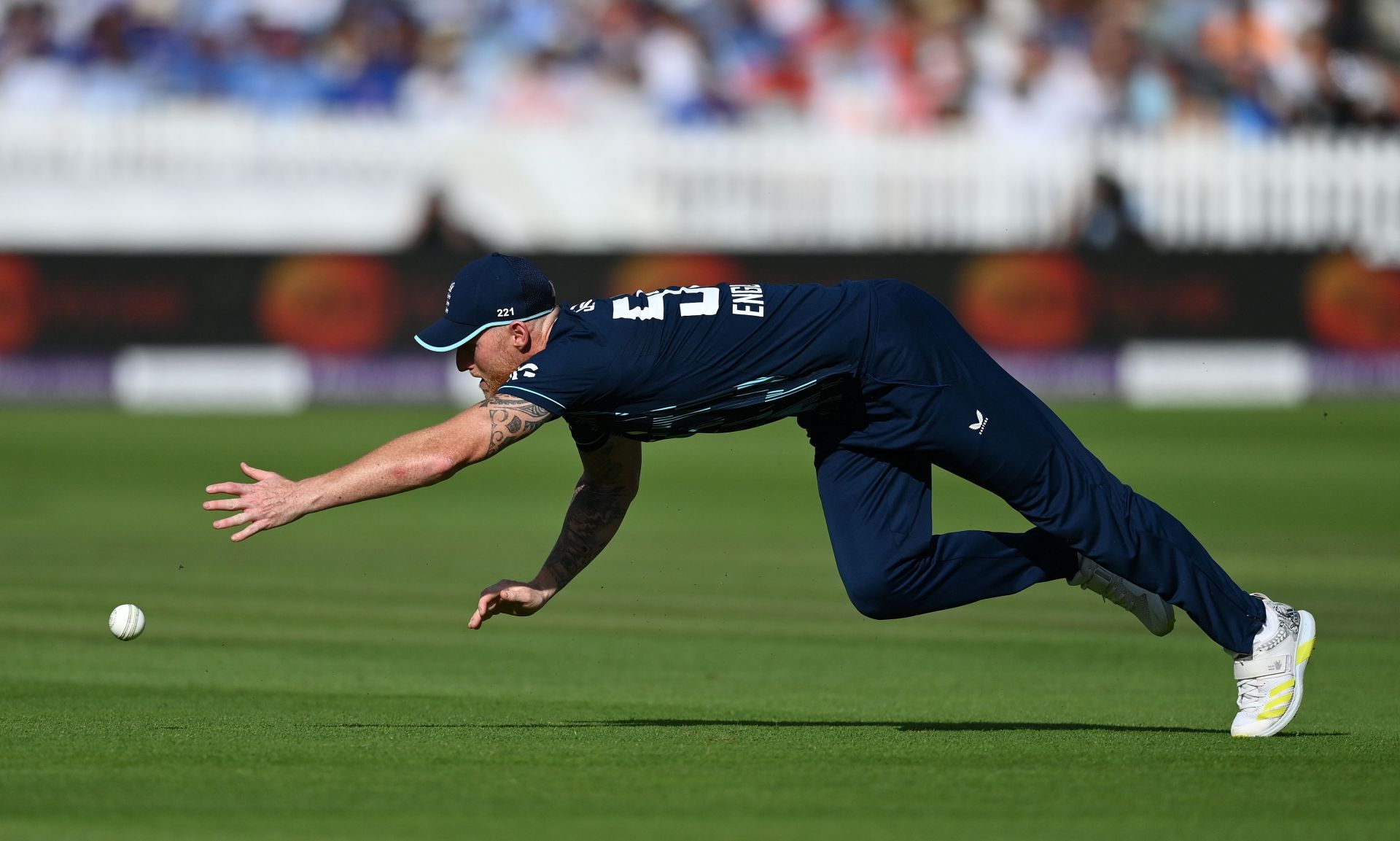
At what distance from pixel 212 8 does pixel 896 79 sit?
318 inches

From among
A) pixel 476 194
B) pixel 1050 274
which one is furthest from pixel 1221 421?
pixel 476 194

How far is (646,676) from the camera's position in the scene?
924 cm

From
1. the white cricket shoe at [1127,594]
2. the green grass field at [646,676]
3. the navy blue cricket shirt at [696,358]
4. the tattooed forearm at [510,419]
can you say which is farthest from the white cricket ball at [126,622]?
the white cricket shoe at [1127,594]

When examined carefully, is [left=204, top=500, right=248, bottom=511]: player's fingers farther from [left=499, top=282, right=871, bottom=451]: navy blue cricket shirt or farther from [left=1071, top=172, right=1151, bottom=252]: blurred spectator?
[left=1071, top=172, right=1151, bottom=252]: blurred spectator

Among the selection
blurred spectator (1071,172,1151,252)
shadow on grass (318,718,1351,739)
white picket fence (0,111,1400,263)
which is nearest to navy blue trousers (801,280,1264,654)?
shadow on grass (318,718,1351,739)

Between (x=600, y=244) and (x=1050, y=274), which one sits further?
(x=600, y=244)

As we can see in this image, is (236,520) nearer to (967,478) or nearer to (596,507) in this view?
(596,507)

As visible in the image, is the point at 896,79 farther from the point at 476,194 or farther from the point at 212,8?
the point at 212,8

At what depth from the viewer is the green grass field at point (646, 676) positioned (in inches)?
225

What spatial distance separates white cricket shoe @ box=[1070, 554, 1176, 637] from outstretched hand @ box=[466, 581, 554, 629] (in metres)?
1.80

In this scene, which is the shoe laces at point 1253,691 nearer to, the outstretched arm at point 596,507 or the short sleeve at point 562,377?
A: the outstretched arm at point 596,507

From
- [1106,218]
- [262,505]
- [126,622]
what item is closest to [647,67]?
[1106,218]

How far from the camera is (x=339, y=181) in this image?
24.1 metres

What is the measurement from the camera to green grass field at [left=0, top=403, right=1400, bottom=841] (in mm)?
5703
